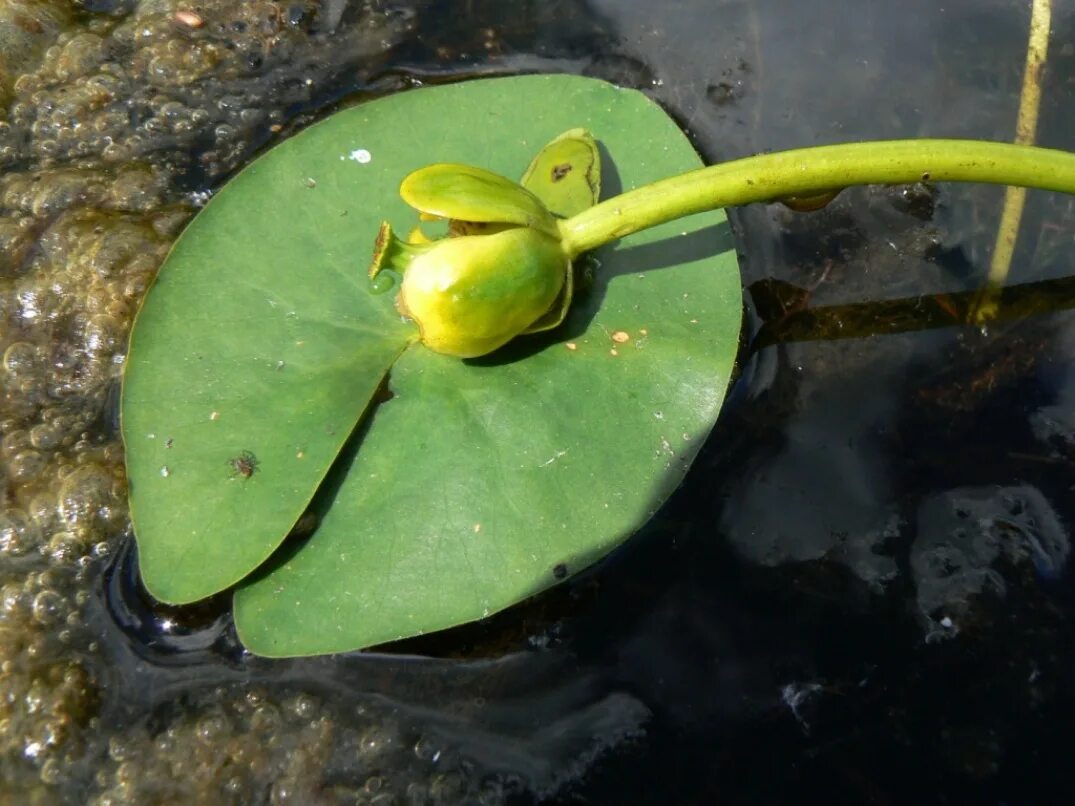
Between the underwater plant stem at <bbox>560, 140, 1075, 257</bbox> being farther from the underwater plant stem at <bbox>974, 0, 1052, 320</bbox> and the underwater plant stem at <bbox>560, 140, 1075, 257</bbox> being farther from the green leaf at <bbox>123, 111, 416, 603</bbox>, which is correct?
the underwater plant stem at <bbox>974, 0, 1052, 320</bbox>

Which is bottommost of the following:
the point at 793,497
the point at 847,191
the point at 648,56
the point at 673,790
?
the point at 673,790

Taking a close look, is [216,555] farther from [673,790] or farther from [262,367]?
[673,790]

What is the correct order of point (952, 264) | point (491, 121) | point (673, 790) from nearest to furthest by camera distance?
point (673, 790)
point (491, 121)
point (952, 264)

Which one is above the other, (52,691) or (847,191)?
(847,191)

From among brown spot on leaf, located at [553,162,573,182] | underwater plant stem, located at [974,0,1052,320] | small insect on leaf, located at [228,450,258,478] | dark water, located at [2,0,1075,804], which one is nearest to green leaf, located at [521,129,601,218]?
brown spot on leaf, located at [553,162,573,182]

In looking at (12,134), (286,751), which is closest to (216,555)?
(286,751)

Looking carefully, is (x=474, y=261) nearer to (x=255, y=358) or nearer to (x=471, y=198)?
(x=471, y=198)

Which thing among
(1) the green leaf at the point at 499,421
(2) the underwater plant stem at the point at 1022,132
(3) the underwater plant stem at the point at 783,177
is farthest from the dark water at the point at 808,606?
(3) the underwater plant stem at the point at 783,177

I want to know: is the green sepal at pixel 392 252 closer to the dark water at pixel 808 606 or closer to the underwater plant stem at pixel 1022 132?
the dark water at pixel 808 606
